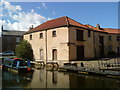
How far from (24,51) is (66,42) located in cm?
862

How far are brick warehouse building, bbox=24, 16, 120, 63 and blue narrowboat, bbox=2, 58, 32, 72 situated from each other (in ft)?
17.8

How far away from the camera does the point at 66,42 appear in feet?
67.5

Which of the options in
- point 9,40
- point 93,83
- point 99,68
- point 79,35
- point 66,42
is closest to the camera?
point 93,83

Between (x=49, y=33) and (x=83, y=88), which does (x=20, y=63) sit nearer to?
(x=49, y=33)

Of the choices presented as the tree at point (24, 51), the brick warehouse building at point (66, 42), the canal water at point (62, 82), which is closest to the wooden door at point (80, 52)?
the brick warehouse building at point (66, 42)

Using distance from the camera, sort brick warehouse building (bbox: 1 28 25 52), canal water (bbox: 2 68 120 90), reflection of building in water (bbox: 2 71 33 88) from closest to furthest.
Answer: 1. canal water (bbox: 2 68 120 90)
2. reflection of building in water (bbox: 2 71 33 88)
3. brick warehouse building (bbox: 1 28 25 52)

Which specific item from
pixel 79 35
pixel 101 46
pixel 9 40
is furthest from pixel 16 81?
pixel 9 40

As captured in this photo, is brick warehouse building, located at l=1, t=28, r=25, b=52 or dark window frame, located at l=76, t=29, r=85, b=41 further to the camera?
brick warehouse building, located at l=1, t=28, r=25, b=52

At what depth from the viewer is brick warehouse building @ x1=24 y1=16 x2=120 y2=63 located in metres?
20.8

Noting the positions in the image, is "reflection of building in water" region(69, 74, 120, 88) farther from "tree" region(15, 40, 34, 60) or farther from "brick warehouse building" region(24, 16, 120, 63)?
"tree" region(15, 40, 34, 60)

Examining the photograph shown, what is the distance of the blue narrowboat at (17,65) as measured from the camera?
16.2m

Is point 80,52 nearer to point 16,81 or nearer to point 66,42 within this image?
point 66,42

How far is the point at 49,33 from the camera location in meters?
23.1

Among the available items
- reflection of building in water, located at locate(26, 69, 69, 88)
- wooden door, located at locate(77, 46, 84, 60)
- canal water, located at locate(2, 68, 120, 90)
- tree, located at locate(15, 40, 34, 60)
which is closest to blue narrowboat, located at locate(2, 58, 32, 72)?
canal water, located at locate(2, 68, 120, 90)
